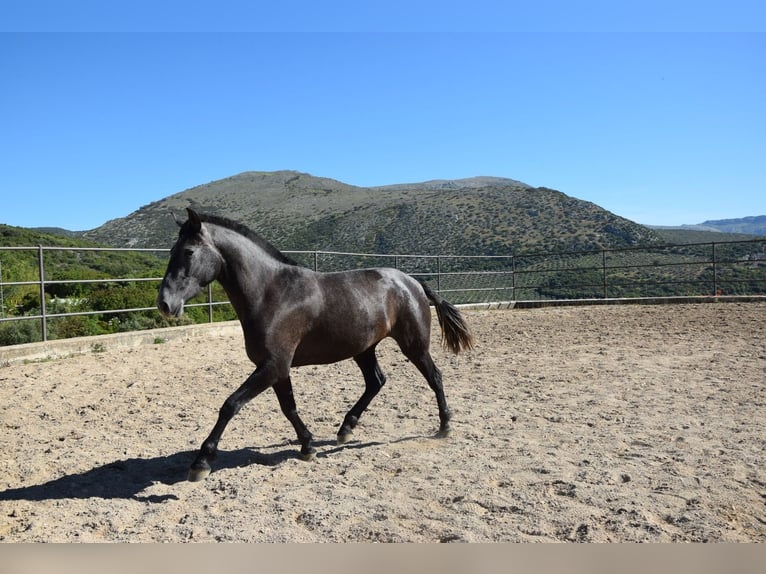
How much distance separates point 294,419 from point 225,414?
0.53m

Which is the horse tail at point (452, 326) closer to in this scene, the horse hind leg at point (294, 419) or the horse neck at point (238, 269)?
the horse hind leg at point (294, 419)

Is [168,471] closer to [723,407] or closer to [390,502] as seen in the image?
[390,502]

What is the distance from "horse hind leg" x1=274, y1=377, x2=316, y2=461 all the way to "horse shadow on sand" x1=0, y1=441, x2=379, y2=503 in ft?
0.44

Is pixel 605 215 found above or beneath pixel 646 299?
above

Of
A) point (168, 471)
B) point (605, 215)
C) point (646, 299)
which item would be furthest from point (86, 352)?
point (605, 215)

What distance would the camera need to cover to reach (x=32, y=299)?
13062 millimetres

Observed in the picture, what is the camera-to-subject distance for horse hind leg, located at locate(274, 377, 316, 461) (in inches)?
147

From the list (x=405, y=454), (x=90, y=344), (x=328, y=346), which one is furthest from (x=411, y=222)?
(x=405, y=454)

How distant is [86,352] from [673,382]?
719cm

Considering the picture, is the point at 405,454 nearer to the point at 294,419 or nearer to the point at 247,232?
the point at 294,419

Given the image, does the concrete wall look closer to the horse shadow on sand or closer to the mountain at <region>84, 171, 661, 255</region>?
the horse shadow on sand

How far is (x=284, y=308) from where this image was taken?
3650 millimetres

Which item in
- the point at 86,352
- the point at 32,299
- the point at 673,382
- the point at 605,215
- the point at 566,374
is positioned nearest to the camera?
the point at 673,382

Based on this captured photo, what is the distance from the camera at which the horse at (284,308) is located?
342 centimetres
